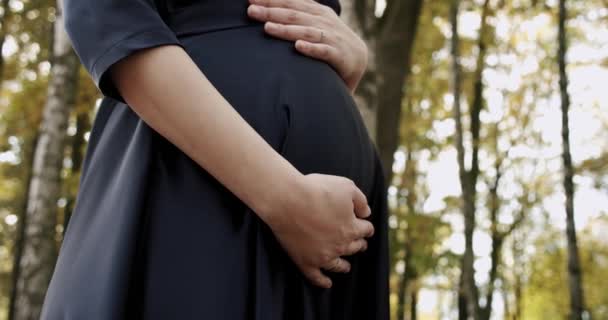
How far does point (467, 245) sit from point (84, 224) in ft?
25.6

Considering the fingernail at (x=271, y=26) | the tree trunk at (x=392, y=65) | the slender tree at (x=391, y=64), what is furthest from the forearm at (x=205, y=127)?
the tree trunk at (x=392, y=65)

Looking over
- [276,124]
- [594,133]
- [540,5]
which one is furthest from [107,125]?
[594,133]

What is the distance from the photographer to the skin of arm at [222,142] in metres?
0.89

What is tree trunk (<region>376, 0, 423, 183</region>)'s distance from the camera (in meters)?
5.56

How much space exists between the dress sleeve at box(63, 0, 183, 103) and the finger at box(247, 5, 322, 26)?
23 centimetres

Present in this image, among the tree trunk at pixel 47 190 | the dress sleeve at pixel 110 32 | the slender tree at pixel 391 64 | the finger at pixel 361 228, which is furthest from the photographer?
the slender tree at pixel 391 64

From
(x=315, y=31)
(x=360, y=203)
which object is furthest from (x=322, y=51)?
(x=360, y=203)

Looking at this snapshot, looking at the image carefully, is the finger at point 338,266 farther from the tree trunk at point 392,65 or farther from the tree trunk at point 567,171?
the tree trunk at point 567,171

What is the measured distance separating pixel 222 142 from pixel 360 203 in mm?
253

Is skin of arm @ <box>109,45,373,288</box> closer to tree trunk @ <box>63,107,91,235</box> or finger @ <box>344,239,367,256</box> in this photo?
finger @ <box>344,239,367,256</box>

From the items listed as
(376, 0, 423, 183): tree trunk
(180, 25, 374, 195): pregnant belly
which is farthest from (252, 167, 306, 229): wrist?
(376, 0, 423, 183): tree trunk

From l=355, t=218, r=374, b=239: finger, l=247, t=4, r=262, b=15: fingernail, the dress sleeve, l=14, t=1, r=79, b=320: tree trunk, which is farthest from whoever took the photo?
l=14, t=1, r=79, b=320: tree trunk

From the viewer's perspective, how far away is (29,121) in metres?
8.60

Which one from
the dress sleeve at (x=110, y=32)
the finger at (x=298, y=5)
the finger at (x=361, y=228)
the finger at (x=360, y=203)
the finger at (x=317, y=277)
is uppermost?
the finger at (x=298, y=5)
